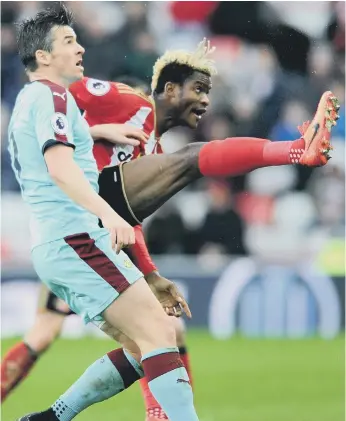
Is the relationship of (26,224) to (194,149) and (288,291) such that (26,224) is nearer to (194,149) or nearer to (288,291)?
(288,291)

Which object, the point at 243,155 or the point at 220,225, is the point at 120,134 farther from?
the point at 220,225

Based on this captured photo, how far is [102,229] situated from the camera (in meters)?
4.94

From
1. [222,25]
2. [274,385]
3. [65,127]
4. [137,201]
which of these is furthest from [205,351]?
[65,127]

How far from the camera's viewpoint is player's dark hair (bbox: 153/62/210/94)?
19.5 feet

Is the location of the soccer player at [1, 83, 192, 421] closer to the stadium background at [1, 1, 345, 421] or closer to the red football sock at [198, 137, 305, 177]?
the red football sock at [198, 137, 305, 177]

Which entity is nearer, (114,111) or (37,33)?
(37,33)

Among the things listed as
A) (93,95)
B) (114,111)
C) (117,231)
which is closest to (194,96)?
(114,111)

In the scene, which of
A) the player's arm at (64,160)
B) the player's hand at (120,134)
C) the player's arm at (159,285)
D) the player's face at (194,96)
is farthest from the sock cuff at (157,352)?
the player's face at (194,96)

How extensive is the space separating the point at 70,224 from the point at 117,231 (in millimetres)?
419

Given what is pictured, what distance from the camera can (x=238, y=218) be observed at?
12312mm

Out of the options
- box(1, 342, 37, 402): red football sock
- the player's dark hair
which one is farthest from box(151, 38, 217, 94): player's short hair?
box(1, 342, 37, 402): red football sock

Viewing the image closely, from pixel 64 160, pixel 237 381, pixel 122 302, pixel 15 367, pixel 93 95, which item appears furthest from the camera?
pixel 237 381

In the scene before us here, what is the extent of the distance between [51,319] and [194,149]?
194cm

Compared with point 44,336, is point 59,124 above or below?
above
